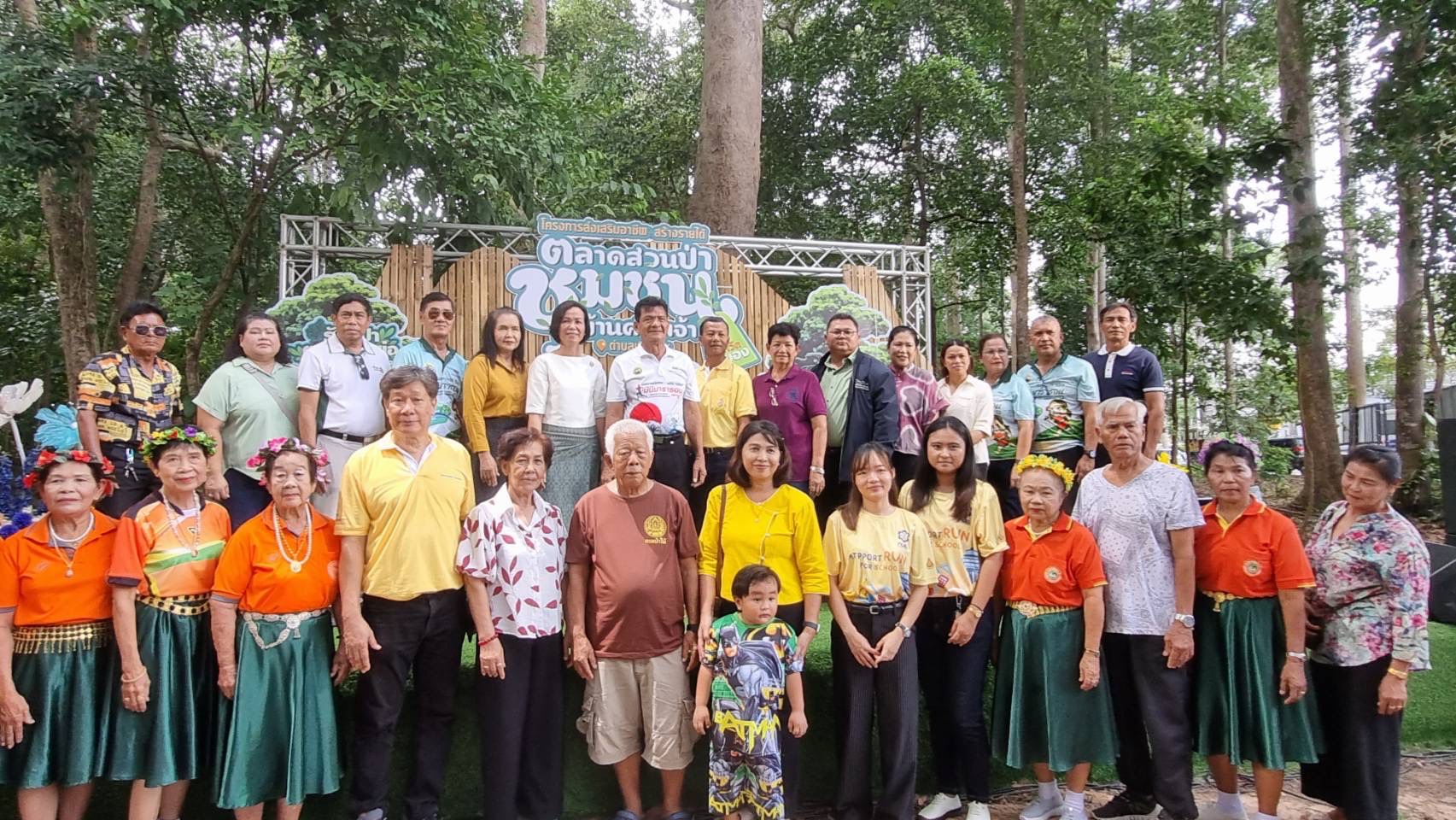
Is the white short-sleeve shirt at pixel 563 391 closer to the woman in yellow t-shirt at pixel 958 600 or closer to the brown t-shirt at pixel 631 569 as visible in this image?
the brown t-shirt at pixel 631 569

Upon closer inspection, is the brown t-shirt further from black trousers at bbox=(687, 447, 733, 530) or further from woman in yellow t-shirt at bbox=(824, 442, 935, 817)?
black trousers at bbox=(687, 447, 733, 530)

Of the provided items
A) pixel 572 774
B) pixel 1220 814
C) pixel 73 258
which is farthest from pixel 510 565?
pixel 73 258

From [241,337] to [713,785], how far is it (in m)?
2.84

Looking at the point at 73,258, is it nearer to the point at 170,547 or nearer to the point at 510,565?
the point at 170,547

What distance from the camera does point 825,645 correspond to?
4.21 metres

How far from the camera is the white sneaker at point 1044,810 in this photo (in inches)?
136

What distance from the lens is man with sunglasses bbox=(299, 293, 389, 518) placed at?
397 cm

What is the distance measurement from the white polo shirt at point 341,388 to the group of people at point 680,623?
1.48 feet

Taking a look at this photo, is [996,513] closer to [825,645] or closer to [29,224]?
[825,645]

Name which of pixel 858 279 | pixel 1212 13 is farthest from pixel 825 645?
pixel 1212 13

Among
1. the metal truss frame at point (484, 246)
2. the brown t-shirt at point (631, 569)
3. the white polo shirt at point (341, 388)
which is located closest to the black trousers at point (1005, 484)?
the brown t-shirt at point (631, 569)

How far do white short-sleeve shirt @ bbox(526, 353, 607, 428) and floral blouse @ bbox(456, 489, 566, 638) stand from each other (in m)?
1.11

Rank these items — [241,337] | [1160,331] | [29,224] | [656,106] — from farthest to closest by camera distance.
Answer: [656,106], [29,224], [1160,331], [241,337]

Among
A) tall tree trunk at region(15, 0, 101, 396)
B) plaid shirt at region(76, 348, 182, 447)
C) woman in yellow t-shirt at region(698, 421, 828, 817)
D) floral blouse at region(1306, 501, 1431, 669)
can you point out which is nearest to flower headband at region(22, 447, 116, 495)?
plaid shirt at region(76, 348, 182, 447)
